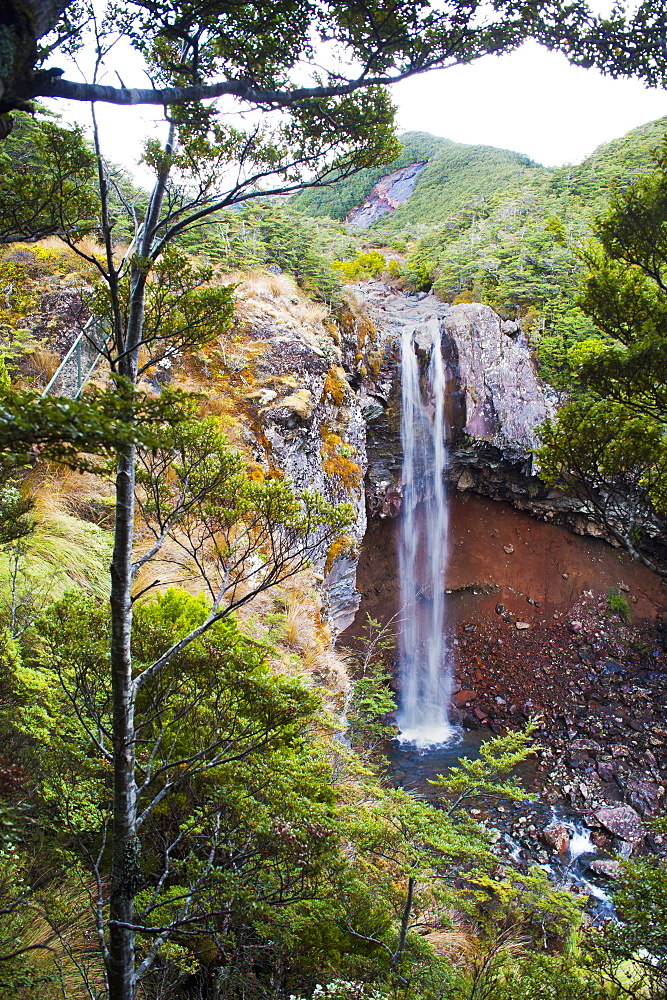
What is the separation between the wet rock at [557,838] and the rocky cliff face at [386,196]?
36.7 meters

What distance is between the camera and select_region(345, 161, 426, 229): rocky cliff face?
3636 centimetres

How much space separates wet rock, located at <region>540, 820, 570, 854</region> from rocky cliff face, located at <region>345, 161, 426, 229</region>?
36673 millimetres

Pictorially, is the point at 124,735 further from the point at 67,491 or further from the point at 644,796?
the point at 644,796

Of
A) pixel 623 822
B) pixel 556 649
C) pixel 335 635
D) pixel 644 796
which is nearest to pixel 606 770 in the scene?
pixel 644 796

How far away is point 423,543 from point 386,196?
33.0 m

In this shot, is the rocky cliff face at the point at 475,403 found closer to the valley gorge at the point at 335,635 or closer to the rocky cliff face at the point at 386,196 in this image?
the valley gorge at the point at 335,635

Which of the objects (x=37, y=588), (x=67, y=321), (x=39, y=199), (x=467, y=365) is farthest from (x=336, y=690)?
(x=467, y=365)

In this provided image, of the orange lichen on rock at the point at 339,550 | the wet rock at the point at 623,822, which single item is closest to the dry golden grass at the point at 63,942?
the orange lichen on rock at the point at 339,550

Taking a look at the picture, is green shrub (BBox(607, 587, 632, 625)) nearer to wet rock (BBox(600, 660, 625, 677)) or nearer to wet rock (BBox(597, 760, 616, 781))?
wet rock (BBox(600, 660, 625, 677))

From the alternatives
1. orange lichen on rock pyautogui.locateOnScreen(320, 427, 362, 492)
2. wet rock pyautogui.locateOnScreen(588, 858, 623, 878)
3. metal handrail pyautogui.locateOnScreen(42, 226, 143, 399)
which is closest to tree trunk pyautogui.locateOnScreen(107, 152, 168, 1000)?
metal handrail pyautogui.locateOnScreen(42, 226, 143, 399)

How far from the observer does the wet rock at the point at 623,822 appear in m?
9.13

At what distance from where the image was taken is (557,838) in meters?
8.95

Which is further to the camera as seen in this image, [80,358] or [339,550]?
[339,550]

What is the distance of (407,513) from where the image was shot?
14914mm
